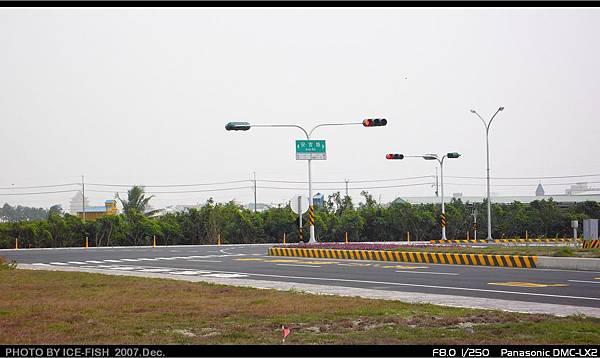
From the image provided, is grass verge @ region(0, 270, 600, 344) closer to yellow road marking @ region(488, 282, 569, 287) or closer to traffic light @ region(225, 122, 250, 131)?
yellow road marking @ region(488, 282, 569, 287)

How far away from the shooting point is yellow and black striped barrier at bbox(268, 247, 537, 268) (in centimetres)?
A: 2822

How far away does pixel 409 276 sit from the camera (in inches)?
926

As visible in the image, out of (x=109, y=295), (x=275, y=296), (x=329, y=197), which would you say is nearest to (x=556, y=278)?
(x=275, y=296)

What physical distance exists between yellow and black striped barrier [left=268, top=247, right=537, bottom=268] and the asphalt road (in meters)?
1.34

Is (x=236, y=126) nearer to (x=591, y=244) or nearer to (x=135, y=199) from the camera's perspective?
(x=591, y=244)

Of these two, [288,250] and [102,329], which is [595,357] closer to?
[102,329]

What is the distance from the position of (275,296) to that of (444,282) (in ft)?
20.5

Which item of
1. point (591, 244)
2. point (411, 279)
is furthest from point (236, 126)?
point (411, 279)

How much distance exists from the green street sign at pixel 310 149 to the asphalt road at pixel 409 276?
931 cm

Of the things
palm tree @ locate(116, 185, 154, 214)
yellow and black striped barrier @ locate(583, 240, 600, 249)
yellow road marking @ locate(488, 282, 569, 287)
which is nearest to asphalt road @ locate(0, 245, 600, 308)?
yellow road marking @ locate(488, 282, 569, 287)

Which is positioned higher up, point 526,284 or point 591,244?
point 591,244
